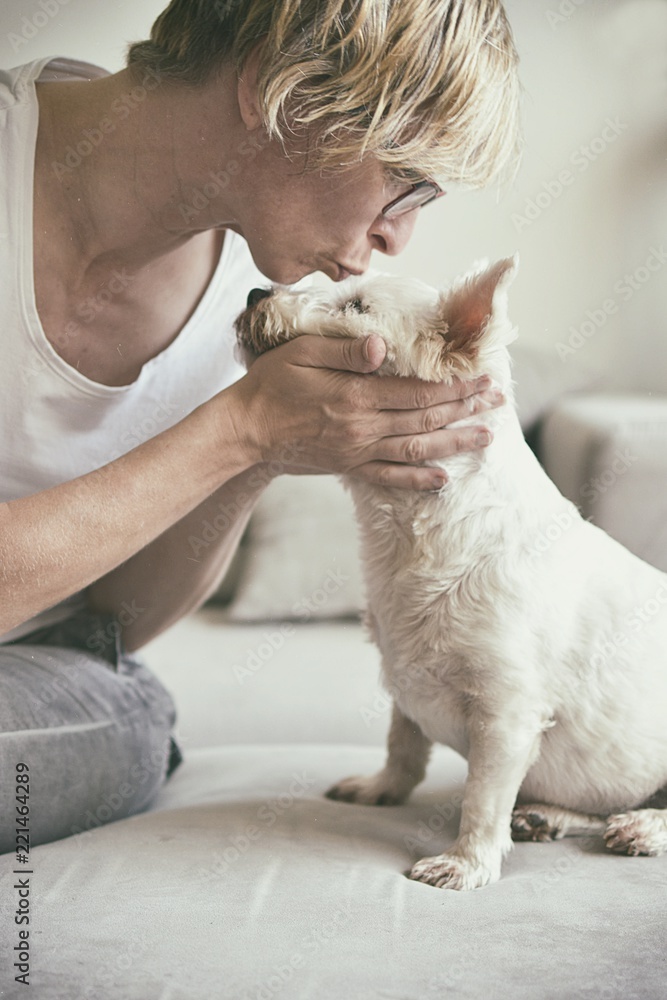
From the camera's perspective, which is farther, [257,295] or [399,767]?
[399,767]

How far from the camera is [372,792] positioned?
1.33m

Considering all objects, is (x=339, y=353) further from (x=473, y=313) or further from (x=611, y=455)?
(x=611, y=455)

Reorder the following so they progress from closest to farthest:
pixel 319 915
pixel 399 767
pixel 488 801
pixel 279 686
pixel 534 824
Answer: pixel 319 915, pixel 488 801, pixel 534 824, pixel 399 767, pixel 279 686

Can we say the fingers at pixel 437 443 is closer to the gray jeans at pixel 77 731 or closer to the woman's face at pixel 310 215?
the woman's face at pixel 310 215

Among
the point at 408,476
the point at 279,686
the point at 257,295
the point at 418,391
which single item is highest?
the point at 257,295

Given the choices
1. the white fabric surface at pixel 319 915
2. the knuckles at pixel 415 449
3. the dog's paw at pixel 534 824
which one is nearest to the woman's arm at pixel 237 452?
the knuckles at pixel 415 449

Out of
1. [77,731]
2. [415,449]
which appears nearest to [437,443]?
[415,449]

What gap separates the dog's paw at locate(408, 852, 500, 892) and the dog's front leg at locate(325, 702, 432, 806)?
240 mm

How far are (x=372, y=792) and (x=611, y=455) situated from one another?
1.92 feet

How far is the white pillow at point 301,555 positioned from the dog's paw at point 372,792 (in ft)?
1.83

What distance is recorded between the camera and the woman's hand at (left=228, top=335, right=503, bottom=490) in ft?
3.66

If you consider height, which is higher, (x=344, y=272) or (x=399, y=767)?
(x=344, y=272)

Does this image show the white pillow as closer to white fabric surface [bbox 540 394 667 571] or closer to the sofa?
the sofa

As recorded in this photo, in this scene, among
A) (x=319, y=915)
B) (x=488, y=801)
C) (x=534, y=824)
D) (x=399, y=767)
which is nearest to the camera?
(x=319, y=915)
